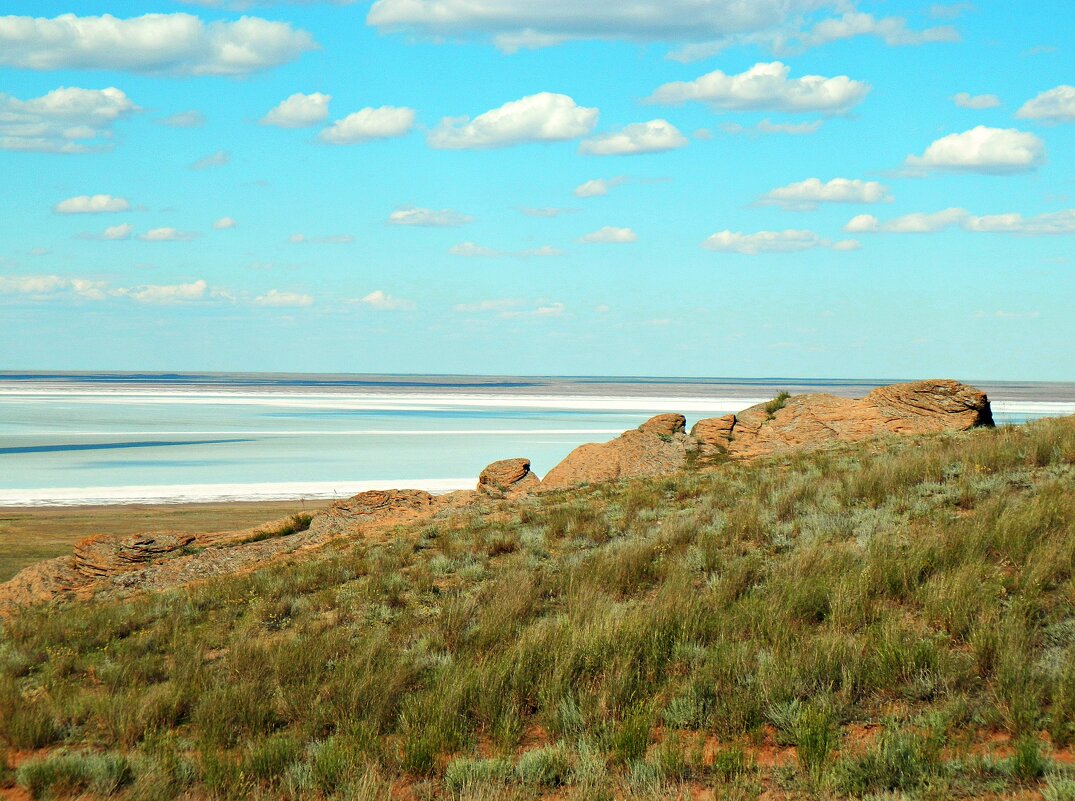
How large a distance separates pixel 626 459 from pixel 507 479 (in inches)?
118

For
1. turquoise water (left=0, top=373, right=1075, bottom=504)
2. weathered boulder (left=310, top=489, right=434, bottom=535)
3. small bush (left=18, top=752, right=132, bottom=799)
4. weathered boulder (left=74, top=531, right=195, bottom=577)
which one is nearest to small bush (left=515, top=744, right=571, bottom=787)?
small bush (left=18, top=752, right=132, bottom=799)

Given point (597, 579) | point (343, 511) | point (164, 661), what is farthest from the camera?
point (343, 511)

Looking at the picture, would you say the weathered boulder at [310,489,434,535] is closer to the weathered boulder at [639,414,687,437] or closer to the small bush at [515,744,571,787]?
the weathered boulder at [639,414,687,437]

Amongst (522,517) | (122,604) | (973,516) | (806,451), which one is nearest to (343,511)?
(522,517)

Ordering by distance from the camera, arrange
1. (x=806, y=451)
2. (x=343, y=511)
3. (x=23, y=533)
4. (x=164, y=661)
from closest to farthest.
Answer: (x=164, y=661)
(x=343, y=511)
(x=806, y=451)
(x=23, y=533)

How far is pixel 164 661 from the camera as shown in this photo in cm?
982

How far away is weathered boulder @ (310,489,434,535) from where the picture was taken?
65.6 feet

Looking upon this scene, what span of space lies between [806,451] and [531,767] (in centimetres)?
1679

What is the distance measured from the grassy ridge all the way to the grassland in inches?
637

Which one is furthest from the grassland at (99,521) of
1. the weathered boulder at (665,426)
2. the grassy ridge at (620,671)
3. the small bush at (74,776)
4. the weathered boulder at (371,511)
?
the small bush at (74,776)

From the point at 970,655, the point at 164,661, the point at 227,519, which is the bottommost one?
the point at 227,519

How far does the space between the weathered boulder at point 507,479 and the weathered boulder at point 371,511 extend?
174cm

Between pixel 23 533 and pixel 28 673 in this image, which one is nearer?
pixel 28 673

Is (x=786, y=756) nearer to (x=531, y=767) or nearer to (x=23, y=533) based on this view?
(x=531, y=767)
